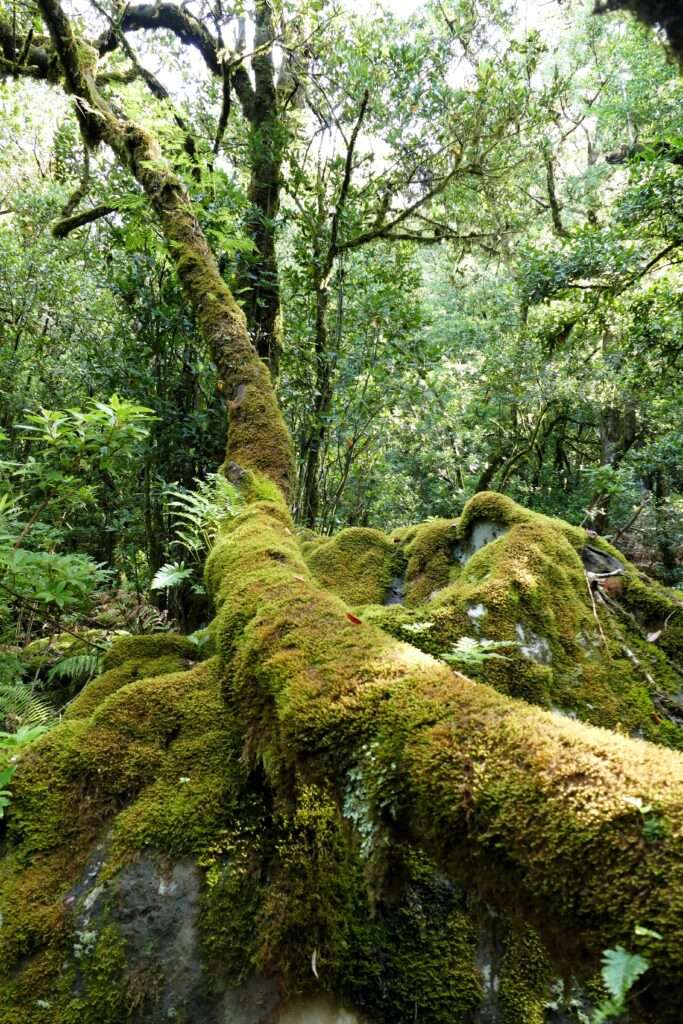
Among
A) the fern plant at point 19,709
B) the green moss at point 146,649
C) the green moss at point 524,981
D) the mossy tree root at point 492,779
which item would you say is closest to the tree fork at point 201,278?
the green moss at point 146,649

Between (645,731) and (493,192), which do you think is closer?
(645,731)

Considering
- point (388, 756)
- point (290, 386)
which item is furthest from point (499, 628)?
point (290, 386)

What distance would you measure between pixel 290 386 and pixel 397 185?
4.05m

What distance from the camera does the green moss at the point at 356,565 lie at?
4.81m

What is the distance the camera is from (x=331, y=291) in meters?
9.40

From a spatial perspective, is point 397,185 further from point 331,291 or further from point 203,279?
point 203,279

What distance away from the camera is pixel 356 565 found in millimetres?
5062

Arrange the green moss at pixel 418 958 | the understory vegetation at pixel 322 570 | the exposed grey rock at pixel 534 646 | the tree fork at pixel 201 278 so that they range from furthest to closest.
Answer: the tree fork at pixel 201 278 < the exposed grey rock at pixel 534 646 < the green moss at pixel 418 958 < the understory vegetation at pixel 322 570

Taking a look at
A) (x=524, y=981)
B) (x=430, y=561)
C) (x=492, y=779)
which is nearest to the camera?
(x=492, y=779)

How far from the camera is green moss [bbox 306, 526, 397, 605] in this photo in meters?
4.81

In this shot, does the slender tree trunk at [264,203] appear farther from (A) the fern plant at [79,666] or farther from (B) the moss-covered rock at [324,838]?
(B) the moss-covered rock at [324,838]

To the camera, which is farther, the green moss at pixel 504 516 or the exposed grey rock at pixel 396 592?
the exposed grey rock at pixel 396 592

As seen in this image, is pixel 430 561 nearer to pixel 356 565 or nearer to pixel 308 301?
pixel 356 565

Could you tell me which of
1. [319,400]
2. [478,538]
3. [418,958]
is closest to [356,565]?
[478,538]
